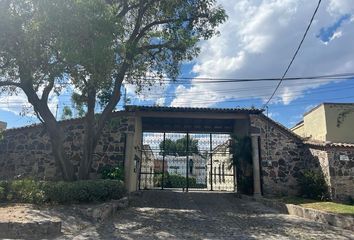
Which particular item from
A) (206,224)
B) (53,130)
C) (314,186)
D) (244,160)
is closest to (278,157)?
(244,160)

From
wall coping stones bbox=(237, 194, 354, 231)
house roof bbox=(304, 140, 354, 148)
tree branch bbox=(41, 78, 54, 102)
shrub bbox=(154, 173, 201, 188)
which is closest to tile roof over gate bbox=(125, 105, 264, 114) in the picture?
house roof bbox=(304, 140, 354, 148)

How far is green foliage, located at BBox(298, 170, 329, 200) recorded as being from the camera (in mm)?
13758

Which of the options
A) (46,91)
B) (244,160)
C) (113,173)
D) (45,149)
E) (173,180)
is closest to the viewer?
(46,91)

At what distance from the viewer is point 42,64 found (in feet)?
33.6

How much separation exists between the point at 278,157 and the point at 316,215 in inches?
246

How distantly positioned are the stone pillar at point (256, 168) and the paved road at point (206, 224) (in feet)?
6.36

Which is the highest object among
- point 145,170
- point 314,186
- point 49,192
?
point 145,170

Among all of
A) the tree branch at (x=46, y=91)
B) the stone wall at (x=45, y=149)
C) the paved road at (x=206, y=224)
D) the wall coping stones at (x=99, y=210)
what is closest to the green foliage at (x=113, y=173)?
the stone wall at (x=45, y=149)

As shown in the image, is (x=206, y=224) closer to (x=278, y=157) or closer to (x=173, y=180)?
(x=278, y=157)

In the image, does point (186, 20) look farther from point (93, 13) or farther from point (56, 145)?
point (56, 145)

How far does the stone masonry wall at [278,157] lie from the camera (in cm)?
1573

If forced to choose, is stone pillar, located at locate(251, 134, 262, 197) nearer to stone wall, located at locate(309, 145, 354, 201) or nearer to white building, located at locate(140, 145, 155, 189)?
stone wall, located at locate(309, 145, 354, 201)

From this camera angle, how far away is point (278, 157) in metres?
16.0

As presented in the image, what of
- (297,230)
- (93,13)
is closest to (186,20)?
(93,13)
